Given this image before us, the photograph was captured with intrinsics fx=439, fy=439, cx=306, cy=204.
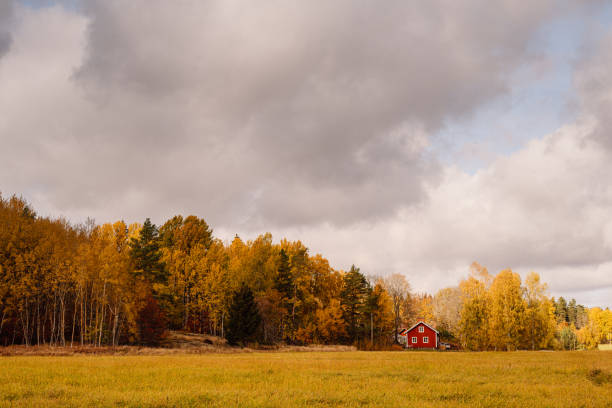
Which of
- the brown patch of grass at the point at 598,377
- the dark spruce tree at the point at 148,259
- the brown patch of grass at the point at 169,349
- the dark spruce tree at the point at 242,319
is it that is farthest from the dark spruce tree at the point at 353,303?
the brown patch of grass at the point at 598,377

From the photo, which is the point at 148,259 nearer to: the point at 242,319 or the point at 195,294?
the point at 195,294

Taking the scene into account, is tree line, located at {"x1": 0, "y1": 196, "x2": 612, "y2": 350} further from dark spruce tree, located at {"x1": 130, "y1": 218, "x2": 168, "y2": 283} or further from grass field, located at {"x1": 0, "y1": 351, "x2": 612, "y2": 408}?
grass field, located at {"x1": 0, "y1": 351, "x2": 612, "y2": 408}

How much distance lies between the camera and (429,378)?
22.0 meters

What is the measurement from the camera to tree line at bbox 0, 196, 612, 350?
163ft

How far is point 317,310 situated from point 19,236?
A: 46.5 m

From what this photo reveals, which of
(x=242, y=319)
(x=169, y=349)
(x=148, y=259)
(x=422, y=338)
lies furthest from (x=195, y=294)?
(x=422, y=338)

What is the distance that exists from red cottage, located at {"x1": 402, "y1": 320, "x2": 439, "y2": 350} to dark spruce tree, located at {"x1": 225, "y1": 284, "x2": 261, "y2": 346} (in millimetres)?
42056

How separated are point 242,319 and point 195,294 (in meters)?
11.7

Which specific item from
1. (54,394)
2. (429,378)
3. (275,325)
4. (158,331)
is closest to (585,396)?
Answer: (429,378)

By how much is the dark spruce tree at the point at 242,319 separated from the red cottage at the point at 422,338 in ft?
138

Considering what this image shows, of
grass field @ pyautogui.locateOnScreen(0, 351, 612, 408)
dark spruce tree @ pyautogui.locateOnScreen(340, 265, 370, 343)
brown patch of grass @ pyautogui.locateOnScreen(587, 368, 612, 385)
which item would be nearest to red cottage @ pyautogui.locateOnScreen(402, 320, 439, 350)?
dark spruce tree @ pyautogui.locateOnScreen(340, 265, 370, 343)

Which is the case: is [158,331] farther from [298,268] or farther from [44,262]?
[298,268]

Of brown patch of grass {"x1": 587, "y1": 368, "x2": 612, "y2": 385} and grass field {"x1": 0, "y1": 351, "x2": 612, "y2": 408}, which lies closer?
grass field {"x1": 0, "y1": 351, "x2": 612, "y2": 408}

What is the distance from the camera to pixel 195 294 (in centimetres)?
6869
